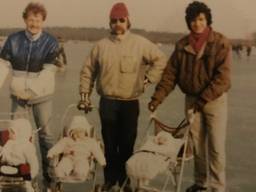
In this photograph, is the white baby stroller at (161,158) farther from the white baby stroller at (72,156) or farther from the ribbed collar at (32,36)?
the ribbed collar at (32,36)

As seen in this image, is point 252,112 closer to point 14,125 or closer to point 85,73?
point 85,73

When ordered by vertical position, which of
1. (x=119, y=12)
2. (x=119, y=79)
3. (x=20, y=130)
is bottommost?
(x=20, y=130)

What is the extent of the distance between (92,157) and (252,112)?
13.5 ft

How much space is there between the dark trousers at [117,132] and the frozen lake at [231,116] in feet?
1.05

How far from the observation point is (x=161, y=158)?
3.53m

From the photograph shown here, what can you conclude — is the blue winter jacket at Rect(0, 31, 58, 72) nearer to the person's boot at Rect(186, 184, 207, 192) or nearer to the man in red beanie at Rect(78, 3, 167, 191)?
the man in red beanie at Rect(78, 3, 167, 191)

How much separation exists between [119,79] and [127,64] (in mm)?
113

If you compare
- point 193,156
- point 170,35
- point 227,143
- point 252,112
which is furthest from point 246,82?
point 193,156

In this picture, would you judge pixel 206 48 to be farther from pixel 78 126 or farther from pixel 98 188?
pixel 98 188

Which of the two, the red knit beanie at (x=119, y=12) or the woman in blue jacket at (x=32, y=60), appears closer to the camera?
the red knit beanie at (x=119, y=12)

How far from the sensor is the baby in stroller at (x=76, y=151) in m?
3.54

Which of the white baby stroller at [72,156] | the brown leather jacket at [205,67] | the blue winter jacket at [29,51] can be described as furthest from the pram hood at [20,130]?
the brown leather jacket at [205,67]

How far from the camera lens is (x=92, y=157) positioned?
12.0 feet

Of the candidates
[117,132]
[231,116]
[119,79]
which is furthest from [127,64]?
[231,116]
